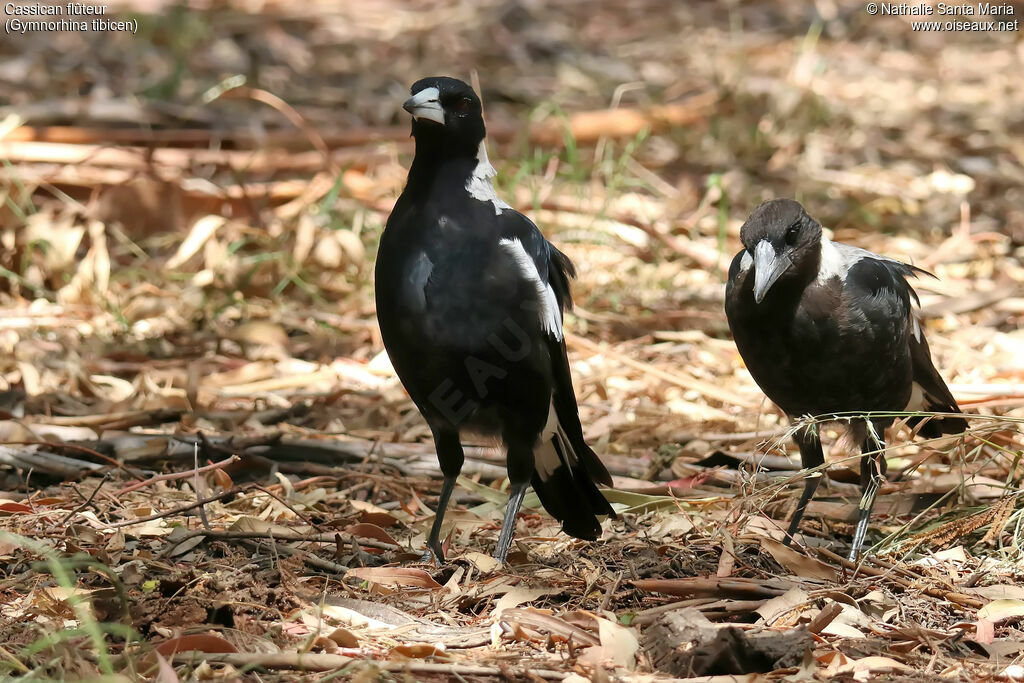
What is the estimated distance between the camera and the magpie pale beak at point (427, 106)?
3153mm

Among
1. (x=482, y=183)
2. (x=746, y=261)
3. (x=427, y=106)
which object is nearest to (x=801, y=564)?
(x=746, y=261)

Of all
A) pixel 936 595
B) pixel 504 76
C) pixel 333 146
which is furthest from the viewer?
pixel 504 76

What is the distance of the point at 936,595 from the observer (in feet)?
10.2

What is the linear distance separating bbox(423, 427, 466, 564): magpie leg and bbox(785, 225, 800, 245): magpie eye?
3.60 feet

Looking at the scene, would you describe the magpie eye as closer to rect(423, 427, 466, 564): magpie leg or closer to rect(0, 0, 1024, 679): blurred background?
rect(0, 0, 1024, 679): blurred background

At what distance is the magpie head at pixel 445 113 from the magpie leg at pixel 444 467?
78 cm

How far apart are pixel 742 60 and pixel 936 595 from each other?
18.5 feet

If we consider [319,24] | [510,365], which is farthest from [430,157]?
[319,24]

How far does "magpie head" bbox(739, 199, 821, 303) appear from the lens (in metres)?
3.45

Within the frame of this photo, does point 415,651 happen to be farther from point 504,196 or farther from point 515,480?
point 504,196

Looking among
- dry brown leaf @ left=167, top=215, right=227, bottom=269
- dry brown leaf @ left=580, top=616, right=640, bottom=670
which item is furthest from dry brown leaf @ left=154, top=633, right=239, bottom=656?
dry brown leaf @ left=167, top=215, right=227, bottom=269

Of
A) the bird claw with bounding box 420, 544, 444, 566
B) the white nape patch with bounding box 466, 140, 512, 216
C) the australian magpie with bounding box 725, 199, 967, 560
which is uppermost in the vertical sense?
the white nape patch with bounding box 466, 140, 512, 216

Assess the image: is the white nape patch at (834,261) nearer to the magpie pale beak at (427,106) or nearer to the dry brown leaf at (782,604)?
the dry brown leaf at (782,604)

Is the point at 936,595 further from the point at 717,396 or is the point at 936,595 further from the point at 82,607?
the point at 82,607
